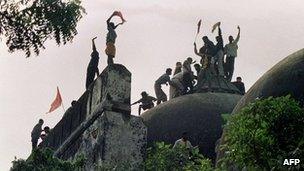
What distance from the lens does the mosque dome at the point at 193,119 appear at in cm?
1797

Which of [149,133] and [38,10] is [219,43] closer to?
[149,133]

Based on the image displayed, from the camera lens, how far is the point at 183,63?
70.3 ft

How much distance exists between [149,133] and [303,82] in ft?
18.5

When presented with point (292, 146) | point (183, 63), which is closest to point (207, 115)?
point (183, 63)

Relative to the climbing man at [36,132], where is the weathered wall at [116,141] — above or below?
below

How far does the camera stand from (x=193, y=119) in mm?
18578

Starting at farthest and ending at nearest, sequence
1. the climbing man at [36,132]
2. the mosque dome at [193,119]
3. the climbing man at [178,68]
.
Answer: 1. the climbing man at [178,68]
2. the climbing man at [36,132]
3. the mosque dome at [193,119]

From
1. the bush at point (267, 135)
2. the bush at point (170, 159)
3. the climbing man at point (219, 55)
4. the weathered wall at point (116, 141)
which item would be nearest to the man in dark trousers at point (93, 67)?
the weathered wall at point (116, 141)

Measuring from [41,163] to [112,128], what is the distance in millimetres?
3036

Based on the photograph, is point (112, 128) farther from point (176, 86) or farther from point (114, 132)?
point (176, 86)

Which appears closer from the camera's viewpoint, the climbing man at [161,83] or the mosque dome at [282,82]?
the mosque dome at [282,82]

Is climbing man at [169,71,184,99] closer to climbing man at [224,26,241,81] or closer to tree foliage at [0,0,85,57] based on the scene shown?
climbing man at [224,26,241,81]

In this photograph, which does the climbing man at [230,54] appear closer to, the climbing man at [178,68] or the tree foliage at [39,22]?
the climbing man at [178,68]

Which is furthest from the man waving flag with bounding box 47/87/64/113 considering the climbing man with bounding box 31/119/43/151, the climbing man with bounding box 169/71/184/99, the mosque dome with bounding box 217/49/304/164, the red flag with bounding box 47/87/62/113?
the mosque dome with bounding box 217/49/304/164
